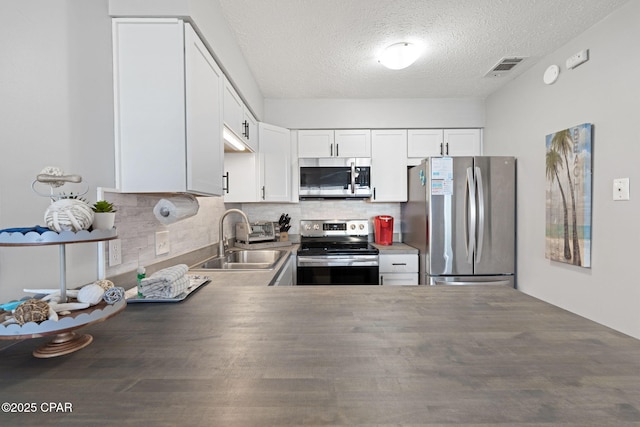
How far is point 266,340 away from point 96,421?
13.7 inches

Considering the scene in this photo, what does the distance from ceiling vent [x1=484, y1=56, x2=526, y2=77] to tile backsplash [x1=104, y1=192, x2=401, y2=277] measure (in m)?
1.60

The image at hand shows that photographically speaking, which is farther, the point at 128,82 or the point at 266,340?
the point at 128,82

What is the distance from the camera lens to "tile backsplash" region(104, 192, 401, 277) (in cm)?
134

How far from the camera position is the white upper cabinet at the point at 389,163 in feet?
10.5

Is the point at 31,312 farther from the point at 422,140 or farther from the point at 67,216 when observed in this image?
the point at 422,140

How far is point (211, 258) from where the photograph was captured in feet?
7.50

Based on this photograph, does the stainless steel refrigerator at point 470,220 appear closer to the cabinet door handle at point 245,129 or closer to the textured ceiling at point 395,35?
the textured ceiling at point 395,35

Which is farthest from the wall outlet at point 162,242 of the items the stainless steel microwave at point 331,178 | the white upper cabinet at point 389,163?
the white upper cabinet at point 389,163

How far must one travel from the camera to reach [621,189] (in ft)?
5.66

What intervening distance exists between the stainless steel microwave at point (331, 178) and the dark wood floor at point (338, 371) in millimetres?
2266

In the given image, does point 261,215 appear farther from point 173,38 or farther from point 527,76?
point 527,76

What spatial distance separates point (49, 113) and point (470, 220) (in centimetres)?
281

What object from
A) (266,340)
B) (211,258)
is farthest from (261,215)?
(266,340)

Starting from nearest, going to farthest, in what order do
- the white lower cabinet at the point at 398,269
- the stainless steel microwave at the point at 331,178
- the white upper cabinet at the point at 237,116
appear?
1. the white upper cabinet at the point at 237,116
2. the white lower cabinet at the point at 398,269
3. the stainless steel microwave at the point at 331,178
